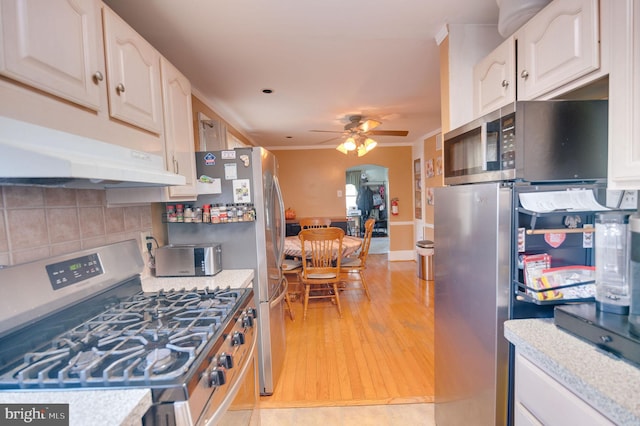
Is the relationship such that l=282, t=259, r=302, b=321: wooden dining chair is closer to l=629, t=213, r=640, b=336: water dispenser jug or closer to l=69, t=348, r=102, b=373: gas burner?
l=69, t=348, r=102, b=373: gas burner

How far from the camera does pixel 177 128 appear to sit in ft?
5.11

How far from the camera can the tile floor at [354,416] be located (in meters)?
1.67

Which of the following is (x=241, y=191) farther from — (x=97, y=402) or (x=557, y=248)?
(x=557, y=248)

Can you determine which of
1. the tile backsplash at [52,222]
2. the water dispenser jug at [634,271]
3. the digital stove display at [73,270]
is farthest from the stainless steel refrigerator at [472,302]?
the tile backsplash at [52,222]

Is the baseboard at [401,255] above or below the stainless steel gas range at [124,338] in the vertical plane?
below

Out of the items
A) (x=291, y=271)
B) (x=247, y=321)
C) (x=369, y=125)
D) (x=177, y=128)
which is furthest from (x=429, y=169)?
(x=247, y=321)

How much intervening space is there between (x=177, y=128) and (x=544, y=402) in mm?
1937

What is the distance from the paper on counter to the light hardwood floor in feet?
4.92

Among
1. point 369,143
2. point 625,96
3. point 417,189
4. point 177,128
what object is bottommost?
point 417,189

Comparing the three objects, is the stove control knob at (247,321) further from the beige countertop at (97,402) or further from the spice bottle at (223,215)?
the spice bottle at (223,215)

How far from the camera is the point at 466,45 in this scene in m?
1.69

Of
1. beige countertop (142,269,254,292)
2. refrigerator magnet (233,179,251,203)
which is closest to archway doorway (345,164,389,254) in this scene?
refrigerator magnet (233,179,251,203)

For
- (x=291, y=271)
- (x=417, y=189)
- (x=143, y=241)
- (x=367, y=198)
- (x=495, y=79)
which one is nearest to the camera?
(x=495, y=79)

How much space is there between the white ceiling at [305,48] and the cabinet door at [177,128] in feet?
1.16
